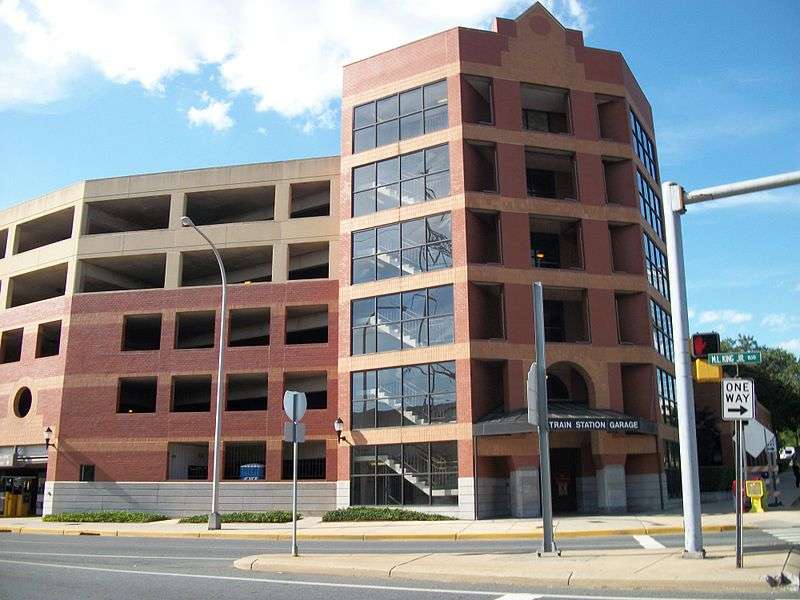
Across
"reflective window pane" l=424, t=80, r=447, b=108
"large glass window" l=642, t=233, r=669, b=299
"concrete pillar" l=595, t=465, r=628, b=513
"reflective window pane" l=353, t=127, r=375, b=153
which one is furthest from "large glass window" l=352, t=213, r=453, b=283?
"concrete pillar" l=595, t=465, r=628, b=513

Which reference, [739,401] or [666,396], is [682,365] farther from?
[666,396]

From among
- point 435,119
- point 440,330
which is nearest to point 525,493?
point 440,330

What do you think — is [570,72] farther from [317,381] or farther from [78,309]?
[78,309]

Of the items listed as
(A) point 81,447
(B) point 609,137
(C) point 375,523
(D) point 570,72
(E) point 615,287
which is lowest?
(C) point 375,523

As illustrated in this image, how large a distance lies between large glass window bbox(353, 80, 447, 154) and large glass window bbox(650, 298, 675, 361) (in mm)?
12744

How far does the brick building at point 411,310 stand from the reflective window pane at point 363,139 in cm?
10

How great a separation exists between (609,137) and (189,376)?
22819mm

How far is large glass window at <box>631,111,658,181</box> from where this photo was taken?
3590 centimetres

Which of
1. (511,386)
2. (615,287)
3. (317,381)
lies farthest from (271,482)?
(615,287)

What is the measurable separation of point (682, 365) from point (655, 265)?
80.2 ft

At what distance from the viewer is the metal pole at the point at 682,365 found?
40.0ft

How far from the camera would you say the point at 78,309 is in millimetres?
37500

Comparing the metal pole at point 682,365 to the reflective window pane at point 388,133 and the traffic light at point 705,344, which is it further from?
the reflective window pane at point 388,133

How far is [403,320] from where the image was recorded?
1236 inches
